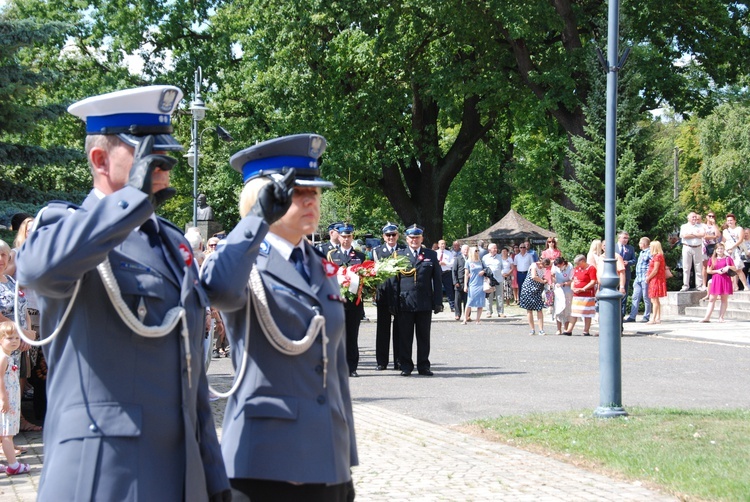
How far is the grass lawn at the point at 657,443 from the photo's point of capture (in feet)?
23.2

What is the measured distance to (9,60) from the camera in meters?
15.3

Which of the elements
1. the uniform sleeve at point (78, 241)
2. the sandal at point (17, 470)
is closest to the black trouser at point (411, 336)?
the sandal at point (17, 470)

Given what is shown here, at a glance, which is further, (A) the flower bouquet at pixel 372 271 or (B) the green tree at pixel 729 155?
(B) the green tree at pixel 729 155

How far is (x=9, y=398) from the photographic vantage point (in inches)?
320

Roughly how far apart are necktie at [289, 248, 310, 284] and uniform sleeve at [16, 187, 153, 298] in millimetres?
1008

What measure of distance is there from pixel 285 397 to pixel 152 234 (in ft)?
2.51

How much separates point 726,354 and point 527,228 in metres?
21.2

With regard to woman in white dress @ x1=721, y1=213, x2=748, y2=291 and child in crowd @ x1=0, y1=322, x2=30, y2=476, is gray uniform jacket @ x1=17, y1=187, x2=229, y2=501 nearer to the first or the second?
child in crowd @ x1=0, y1=322, x2=30, y2=476

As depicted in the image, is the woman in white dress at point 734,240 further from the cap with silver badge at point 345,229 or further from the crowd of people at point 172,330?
the crowd of people at point 172,330

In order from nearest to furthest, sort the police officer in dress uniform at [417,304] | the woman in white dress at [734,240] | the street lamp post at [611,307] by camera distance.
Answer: the street lamp post at [611,307] < the police officer in dress uniform at [417,304] < the woman in white dress at [734,240]

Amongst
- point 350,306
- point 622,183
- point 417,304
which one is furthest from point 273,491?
point 622,183

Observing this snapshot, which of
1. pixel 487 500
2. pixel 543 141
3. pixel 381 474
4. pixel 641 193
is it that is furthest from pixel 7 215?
pixel 543 141

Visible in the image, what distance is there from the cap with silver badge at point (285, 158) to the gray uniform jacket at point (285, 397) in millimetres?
285

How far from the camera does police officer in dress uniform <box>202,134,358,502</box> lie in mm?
3568
